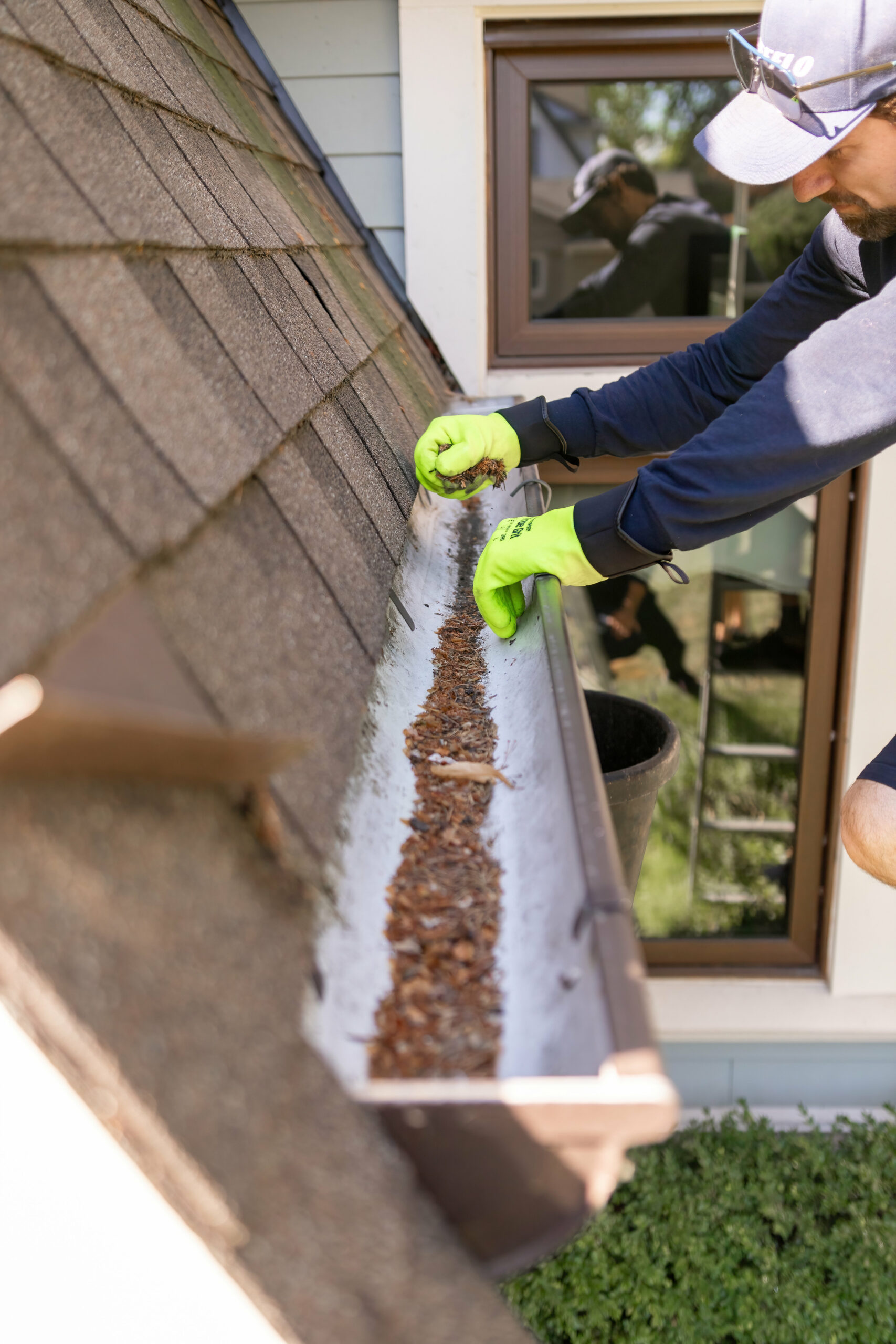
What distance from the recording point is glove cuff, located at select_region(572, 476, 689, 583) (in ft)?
4.80

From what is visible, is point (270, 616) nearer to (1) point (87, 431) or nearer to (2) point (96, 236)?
(1) point (87, 431)

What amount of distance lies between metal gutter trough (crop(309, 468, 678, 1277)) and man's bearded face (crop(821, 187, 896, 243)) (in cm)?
108

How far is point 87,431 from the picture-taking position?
712 millimetres

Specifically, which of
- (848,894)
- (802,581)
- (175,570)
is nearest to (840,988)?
(848,894)

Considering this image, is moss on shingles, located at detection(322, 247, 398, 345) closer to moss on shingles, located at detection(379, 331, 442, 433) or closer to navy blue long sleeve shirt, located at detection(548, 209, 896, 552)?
moss on shingles, located at detection(379, 331, 442, 433)

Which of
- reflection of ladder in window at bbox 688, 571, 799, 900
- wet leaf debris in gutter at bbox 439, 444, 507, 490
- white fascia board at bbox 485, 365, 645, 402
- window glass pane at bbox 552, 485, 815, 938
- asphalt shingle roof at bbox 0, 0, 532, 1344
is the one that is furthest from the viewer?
reflection of ladder in window at bbox 688, 571, 799, 900

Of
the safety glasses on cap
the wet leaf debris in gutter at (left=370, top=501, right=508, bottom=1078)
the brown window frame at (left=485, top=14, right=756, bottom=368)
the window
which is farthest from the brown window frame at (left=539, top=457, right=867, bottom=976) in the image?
the wet leaf debris in gutter at (left=370, top=501, right=508, bottom=1078)

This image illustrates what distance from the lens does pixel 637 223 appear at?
3203 millimetres

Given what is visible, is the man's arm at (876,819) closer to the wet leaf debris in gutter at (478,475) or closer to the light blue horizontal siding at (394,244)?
the wet leaf debris in gutter at (478,475)

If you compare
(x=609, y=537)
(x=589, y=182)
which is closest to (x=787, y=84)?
(x=609, y=537)

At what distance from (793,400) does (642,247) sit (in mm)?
2148

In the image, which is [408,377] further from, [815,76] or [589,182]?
[589,182]

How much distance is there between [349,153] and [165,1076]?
2.95m

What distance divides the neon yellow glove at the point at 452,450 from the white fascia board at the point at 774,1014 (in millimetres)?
2194
